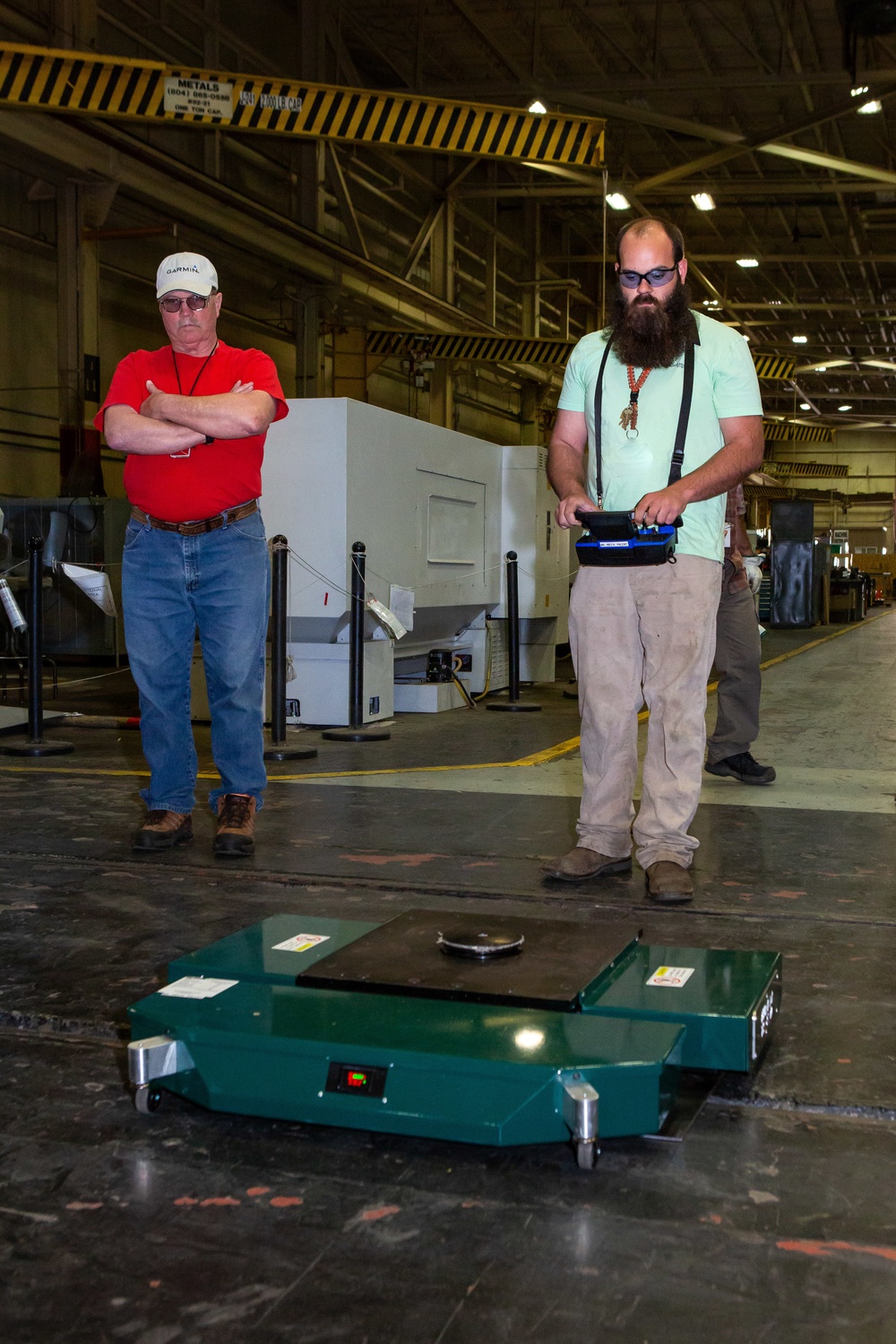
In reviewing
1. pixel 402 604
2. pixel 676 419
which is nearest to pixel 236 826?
pixel 676 419

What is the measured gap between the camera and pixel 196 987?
1.93 meters

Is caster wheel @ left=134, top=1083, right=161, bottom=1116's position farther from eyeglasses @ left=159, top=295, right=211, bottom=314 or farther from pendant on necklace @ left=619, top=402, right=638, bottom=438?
eyeglasses @ left=159, top=295, right=211, bottom=314

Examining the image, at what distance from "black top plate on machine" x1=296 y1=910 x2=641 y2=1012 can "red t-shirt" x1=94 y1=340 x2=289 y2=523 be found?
5.65ft

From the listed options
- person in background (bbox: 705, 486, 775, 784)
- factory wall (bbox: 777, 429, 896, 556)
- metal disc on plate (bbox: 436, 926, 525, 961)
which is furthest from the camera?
factory wall (bbox: 777, 429, 896, 556)

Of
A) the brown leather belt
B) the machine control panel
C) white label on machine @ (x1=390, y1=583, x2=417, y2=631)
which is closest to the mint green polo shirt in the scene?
the brown leather belt

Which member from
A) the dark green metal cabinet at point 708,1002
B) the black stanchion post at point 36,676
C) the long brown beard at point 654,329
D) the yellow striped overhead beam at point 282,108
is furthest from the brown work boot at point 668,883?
the yellow striped overhead beam at point 282,108

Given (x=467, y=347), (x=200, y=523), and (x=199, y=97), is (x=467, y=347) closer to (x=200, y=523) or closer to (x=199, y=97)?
(x=199, y=97)

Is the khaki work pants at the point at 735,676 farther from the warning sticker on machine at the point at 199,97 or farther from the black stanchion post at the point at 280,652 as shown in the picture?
the warning sticker on machine at the point at 199,97

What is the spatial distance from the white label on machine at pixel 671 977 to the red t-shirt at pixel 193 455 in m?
2.10

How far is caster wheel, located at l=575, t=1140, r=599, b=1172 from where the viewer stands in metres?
1.61

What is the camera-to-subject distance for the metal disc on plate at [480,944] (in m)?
2.04

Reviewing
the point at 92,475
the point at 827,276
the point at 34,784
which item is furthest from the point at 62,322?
the point at 827,276

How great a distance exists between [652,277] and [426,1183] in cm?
230

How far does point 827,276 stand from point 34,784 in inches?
973
